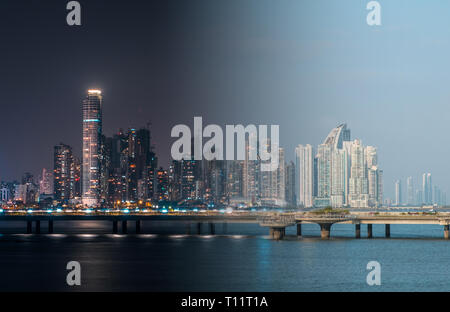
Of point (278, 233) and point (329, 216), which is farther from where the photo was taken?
point (278, 233)
